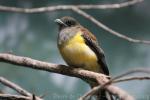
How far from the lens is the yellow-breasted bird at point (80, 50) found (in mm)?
1790

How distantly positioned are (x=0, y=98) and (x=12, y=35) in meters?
1.71

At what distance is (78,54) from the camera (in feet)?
5.86

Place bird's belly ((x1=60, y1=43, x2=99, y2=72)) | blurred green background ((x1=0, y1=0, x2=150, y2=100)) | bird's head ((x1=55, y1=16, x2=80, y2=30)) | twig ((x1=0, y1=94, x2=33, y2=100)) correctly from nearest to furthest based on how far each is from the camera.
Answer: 1. twig ((x1=0, y1=94, x2=33, y2=100))
2. bird's belly ((x1=60, y1=43, x2=99, y2=72))
3. bird's head ((x1=55, y1=16, x2=80, y2=30))
4. blurred green background ((x1=0, y1=0, x2=150, y2=100))

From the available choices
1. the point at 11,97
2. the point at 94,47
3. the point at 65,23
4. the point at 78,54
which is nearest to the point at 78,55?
the point at 78,54

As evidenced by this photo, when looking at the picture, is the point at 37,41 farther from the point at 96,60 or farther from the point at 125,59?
the point at 96,60

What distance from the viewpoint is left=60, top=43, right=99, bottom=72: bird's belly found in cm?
178

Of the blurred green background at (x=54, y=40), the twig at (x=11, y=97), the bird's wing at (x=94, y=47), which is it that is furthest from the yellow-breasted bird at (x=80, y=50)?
the blurred green background at (x=54, y=40)

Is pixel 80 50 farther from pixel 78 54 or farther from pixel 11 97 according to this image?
pixel 11 97

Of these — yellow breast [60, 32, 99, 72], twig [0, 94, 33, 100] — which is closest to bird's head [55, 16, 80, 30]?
yellow breast [60, 32, 99, 72]

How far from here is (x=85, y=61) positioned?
1.82 m

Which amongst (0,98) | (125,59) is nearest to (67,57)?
(0,98)

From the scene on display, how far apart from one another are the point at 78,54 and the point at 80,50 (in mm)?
22

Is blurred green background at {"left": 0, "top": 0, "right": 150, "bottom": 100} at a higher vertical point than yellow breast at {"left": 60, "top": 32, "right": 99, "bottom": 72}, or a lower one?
lower

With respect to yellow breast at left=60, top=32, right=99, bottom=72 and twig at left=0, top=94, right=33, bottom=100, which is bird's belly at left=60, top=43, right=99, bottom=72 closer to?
yellow breast at left=60, top=32, right=99, bottom=72
